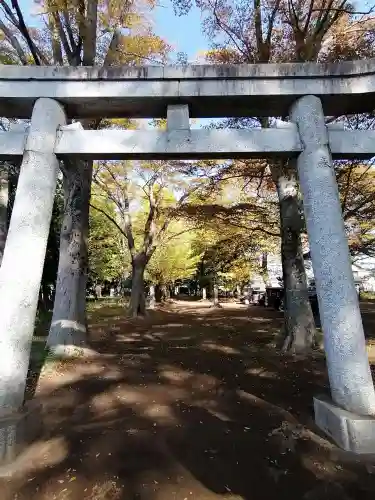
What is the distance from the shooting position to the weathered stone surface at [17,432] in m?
3.39

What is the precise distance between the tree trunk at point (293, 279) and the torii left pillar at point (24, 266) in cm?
615

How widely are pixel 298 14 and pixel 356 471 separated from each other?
1073 centimetres

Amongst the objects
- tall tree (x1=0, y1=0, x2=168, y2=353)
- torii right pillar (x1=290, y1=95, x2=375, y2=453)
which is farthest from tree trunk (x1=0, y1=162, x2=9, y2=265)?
torii right pillar (x1=290, y1=95, x2=375, y2=453)

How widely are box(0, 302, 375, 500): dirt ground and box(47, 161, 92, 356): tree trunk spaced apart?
0.92 m

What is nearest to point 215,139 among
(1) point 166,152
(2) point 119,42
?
(1) point 166,152

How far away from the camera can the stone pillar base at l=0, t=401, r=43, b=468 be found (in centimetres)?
340

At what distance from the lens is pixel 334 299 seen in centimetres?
397

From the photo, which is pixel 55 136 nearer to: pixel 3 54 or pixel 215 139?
pixel 215 139

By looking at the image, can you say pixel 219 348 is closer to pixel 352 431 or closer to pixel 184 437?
pixel 184 437

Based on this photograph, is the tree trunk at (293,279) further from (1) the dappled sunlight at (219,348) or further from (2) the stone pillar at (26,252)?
(2) the stone pillar at (26,252)

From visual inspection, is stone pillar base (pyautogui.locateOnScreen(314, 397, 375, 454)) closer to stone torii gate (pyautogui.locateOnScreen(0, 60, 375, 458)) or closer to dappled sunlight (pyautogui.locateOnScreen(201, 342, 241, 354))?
stone torii gate (pyautogui.locateOnScreen(0, 60, 375, 458))

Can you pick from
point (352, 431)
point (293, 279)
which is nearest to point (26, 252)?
point (352, 431)

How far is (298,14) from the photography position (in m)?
9.27

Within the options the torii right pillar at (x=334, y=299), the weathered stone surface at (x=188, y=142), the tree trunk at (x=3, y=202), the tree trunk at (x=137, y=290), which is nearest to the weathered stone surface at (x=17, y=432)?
the weathered stone surface at (x=188, y=142)
